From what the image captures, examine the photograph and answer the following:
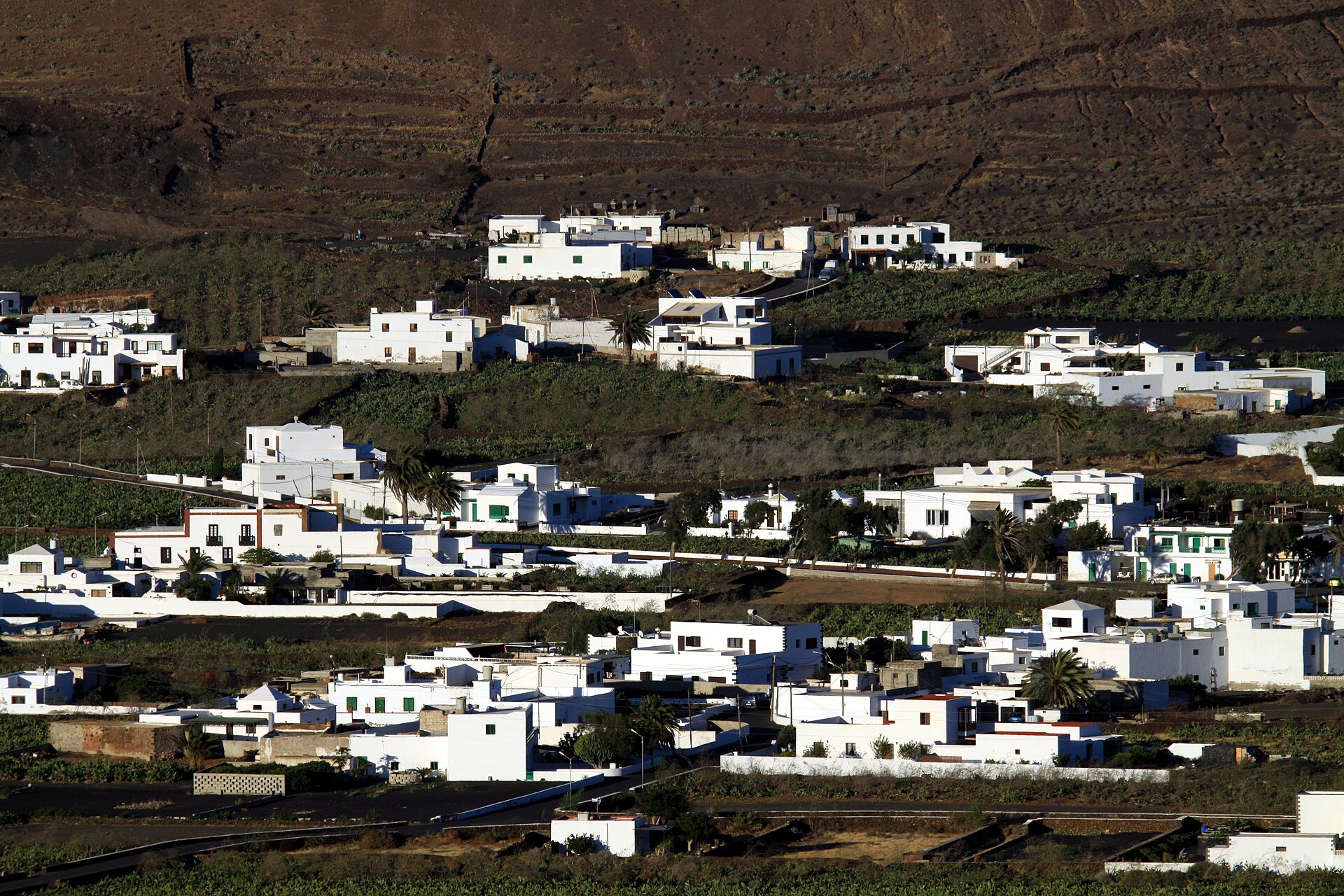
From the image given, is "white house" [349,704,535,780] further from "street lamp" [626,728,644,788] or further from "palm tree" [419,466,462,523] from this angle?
"palm tree" [419,466,462,523]

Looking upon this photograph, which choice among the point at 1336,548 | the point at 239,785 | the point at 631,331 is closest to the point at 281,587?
the point at 239,785

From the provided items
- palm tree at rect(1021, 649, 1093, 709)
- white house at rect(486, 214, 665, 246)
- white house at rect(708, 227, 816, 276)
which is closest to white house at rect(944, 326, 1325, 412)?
white house at rect(708, 227, 816, 276)

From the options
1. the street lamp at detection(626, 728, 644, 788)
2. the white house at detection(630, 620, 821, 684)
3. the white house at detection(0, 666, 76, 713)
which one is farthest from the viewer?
the white house at detection(0, 666, 76, 713)

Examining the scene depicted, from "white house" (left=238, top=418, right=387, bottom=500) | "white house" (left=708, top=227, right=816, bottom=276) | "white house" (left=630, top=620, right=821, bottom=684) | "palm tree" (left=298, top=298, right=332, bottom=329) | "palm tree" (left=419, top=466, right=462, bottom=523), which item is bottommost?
"white house" (left=630, top=620, right=821, bottom=684)

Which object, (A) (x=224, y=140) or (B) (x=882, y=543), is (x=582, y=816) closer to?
(B) (x=882, y=543)

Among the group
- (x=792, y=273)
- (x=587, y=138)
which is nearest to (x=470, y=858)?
(x=792, y=273)
